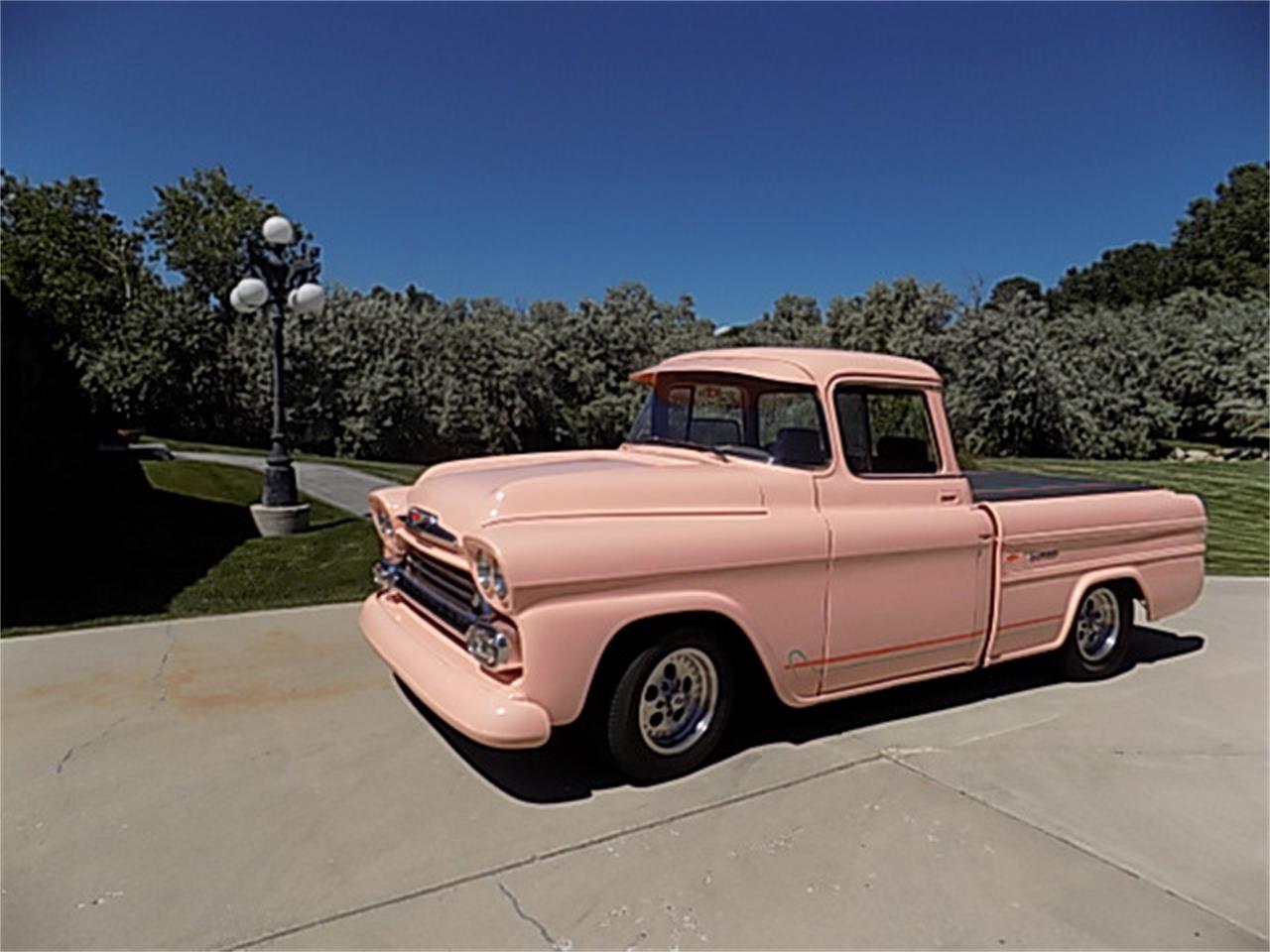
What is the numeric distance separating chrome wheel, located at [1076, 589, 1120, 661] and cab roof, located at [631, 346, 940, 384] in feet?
6.04

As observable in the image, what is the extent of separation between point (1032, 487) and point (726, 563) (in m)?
2.59

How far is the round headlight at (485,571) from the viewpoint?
9.84ft

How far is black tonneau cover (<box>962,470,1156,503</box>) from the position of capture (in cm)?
459

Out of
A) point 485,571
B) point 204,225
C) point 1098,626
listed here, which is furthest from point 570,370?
point 485,571

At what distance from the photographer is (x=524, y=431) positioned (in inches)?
1148

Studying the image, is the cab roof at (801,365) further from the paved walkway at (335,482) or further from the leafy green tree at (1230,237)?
the leafy green tree at (1230,237)

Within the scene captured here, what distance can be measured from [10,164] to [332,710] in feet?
129

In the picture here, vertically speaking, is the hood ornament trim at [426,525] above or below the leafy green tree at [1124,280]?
below

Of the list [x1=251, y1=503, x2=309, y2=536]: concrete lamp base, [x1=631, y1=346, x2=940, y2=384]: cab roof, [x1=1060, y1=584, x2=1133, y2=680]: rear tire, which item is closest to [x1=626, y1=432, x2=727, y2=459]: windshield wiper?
[x1=631, y1=346, x2=940, y2=384]: cab roof

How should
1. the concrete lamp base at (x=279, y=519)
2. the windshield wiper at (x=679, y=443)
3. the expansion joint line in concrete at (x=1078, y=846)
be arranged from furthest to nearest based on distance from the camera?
the concrete lamp base at (x=279, y=519)
the windshield wiper at (x=679, y=443)
the expansion joint line in concrete at (x=1078, y=846)

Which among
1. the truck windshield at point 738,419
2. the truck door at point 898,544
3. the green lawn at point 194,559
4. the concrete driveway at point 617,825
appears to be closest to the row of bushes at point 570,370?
the green lawn at point 194,559

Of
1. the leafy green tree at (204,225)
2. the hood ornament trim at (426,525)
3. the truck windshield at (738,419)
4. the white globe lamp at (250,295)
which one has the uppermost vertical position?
the leafy green tree at (204,225)

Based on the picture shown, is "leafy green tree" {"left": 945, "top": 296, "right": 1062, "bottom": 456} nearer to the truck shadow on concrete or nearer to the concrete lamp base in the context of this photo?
the concrete lamp base

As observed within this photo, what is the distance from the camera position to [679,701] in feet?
11.5
